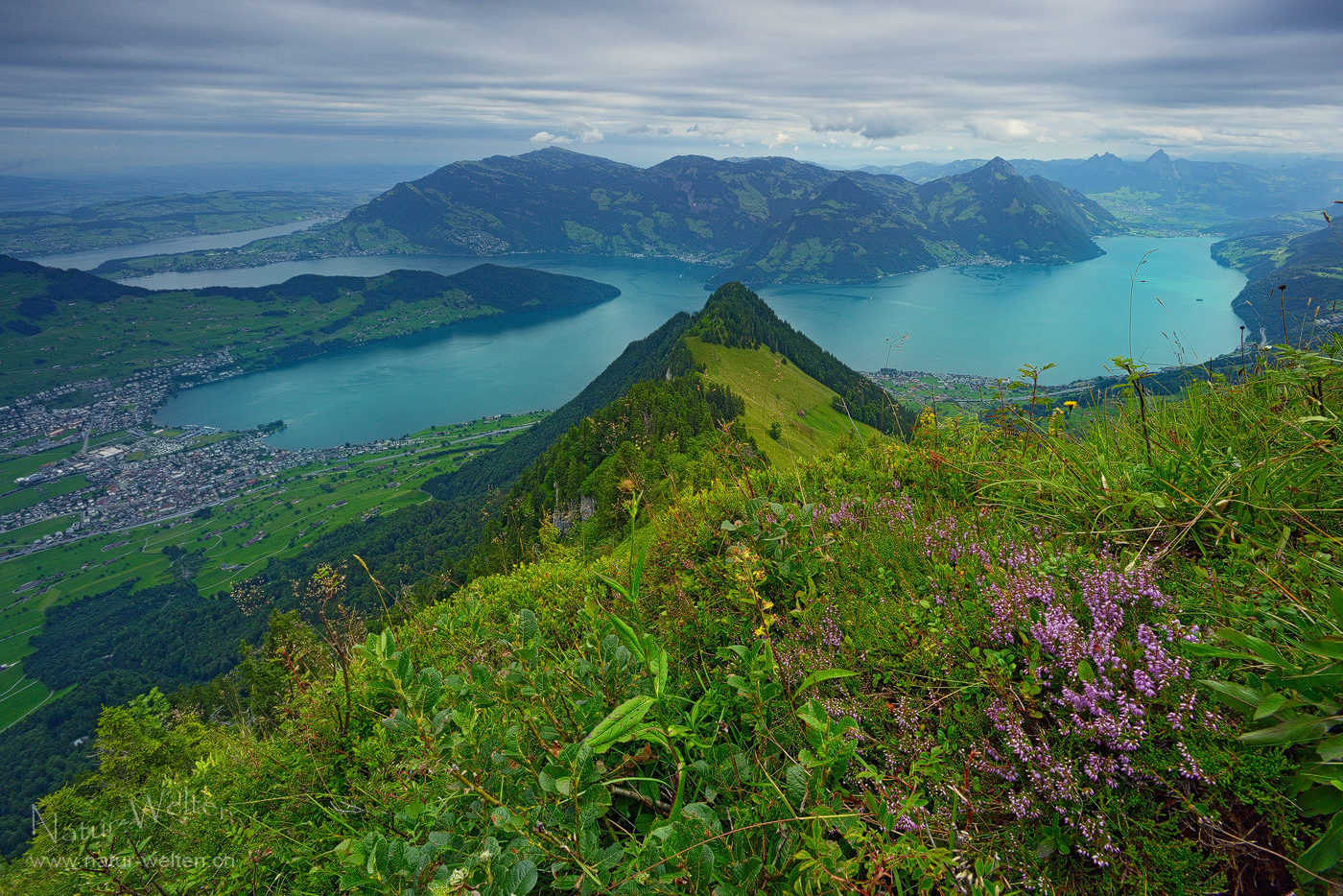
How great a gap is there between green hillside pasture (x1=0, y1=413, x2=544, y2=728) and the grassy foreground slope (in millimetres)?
128988

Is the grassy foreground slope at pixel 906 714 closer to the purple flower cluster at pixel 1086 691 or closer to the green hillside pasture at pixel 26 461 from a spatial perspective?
the purple flower cluster at pixel 1086 691

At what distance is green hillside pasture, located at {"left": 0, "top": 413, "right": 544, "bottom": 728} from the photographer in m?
113

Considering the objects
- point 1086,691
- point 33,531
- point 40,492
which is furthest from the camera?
point 40,492

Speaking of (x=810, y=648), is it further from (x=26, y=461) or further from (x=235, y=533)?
(x=26, y=461)

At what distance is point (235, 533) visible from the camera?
411 ft

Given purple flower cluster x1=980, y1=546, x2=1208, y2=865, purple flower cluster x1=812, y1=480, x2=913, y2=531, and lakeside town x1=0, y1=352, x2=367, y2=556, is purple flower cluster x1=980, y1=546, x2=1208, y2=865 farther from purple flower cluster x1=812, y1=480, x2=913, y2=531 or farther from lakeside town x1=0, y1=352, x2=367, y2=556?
lakeside town x1=0, y1=352, x2=367, y2=556

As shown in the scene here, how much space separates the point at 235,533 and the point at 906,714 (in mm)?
160218

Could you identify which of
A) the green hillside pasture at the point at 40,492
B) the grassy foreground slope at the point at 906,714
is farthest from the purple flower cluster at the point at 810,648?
the green hillside pasture at the point at 40,492

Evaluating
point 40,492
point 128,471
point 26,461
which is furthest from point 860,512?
point 26,461

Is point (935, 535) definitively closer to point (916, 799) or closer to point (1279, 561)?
point (1279, 561)

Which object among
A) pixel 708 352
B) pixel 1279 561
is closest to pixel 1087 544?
pixel 1279 561

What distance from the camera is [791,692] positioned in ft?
7.31

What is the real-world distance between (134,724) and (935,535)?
22.6 m

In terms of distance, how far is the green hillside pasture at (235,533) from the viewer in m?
113
